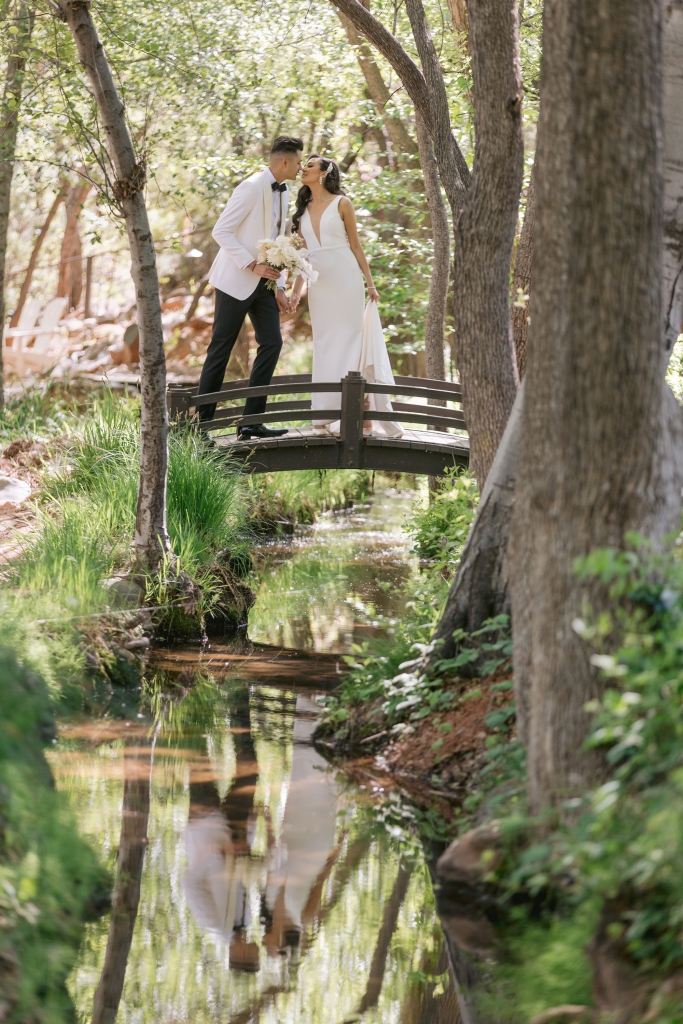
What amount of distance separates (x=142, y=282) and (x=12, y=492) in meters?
3.01

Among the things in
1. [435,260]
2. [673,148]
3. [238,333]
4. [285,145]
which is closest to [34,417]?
[238,333]

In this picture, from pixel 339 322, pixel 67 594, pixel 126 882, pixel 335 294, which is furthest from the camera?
pixel 339 322

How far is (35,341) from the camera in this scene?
74.0 feet

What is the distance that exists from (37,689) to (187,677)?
181 centimetres

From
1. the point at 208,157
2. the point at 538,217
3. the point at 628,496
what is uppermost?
the point at 208,157

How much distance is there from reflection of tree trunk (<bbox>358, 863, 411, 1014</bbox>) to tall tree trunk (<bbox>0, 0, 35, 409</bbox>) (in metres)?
7.13

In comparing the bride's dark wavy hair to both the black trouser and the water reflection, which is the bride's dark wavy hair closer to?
the black trouser

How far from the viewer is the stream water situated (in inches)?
132

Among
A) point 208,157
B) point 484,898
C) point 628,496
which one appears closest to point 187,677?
point 484,898

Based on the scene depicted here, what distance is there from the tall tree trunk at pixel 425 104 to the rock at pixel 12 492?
13.4 feet

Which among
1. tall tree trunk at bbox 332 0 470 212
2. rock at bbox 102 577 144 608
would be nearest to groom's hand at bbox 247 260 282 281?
tall tree trunk at bbox 332 0 470 212

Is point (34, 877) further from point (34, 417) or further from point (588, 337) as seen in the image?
point (34, 417)

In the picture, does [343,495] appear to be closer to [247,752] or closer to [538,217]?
[247,752]

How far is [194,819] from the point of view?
448cm
